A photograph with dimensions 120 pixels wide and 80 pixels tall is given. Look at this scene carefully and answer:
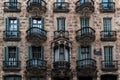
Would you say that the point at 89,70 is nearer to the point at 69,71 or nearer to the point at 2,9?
the point at 69,71

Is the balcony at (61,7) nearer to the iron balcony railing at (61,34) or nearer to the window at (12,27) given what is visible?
the iron balcony railing at (61,34)

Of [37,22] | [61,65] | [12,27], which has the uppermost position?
[37,22]

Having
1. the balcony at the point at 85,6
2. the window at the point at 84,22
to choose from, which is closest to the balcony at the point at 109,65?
the window at the point at 84,22

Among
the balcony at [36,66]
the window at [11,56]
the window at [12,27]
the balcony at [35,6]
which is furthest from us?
the balcony at [35,6]

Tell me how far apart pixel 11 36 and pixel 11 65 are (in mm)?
3336

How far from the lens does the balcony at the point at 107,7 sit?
220 feet

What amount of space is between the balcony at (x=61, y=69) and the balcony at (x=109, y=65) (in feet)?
12.8

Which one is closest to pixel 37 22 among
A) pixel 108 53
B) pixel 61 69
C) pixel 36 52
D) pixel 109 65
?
pixel 36 52

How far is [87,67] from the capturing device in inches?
2554

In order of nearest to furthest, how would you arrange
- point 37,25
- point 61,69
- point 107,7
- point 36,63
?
point 61,69, point 36,63, point 37,25, point 107,7

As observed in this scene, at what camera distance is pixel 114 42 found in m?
66.4

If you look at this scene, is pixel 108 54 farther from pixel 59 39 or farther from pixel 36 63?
pixel 36 63

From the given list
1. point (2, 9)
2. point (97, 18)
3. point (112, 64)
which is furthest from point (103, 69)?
point (2, 9)

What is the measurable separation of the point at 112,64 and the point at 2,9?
14.1 metres
